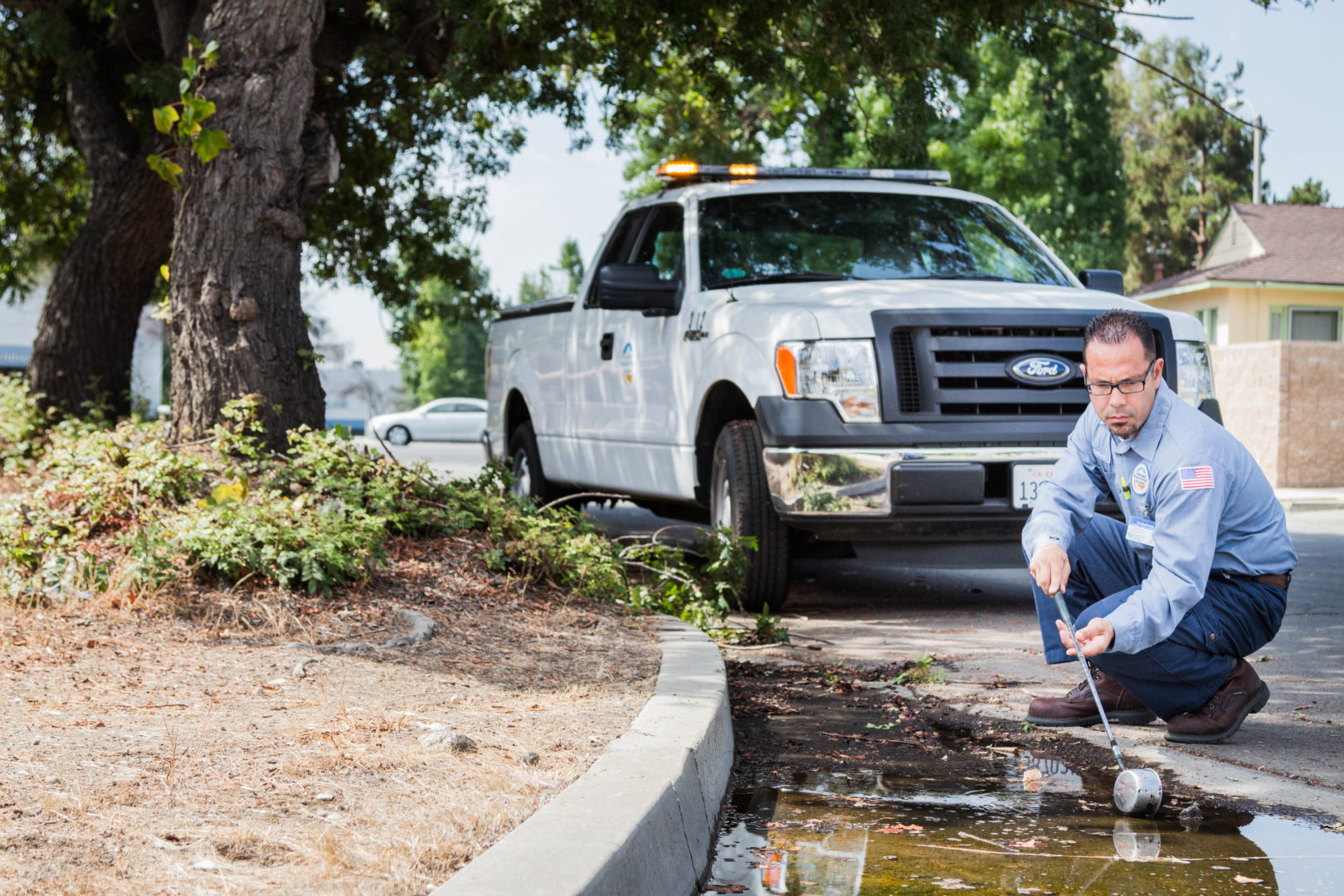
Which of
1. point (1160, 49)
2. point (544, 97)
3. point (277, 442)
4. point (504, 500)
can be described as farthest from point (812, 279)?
point (1160, 49)

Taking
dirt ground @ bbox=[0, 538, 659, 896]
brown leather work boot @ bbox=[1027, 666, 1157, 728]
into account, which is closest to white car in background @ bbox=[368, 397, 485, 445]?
dirt ground @ bbox=[0, 538, 659, 896]

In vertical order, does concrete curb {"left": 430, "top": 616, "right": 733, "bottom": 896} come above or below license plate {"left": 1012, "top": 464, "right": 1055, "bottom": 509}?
below

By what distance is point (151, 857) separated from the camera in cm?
261

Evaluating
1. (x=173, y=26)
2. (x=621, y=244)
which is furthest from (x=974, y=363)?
(x=173, y=26)

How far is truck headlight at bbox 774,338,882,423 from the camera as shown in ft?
21.2

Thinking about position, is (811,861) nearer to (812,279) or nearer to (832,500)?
(832,500)

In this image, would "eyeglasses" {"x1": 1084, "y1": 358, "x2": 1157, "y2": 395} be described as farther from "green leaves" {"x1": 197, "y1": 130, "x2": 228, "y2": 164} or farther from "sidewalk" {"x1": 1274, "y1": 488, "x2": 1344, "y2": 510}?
"sidewalk" {"x1": 1274, "y1": 488, "x2": 1344, "y2": 510}

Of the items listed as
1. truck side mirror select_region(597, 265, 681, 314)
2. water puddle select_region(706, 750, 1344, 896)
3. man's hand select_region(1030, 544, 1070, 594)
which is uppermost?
truck side mirror select_region(597, 265, 681, 314)

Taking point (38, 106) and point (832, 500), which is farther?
point (38, 106)

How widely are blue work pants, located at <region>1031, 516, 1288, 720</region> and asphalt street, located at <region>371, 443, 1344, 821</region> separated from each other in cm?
19

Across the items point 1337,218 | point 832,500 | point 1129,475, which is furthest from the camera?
point 1337,218

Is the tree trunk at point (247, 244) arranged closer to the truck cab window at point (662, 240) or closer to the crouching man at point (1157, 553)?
the truck cab window at point (662, 240)

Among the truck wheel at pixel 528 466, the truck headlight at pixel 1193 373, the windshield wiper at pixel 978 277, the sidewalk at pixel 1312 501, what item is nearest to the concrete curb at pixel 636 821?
the truck headlight at pixel 1193 373

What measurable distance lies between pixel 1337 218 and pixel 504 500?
31499mm
